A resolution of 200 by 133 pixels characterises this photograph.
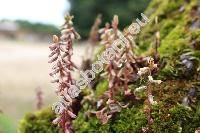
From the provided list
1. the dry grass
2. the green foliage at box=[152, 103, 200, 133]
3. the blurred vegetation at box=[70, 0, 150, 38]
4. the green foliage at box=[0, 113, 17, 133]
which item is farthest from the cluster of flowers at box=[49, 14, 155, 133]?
the blurred vegetation at box=[70, 0, 150, 38]

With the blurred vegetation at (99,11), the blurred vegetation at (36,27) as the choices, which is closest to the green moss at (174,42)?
the blurred vegetation at (99,11)

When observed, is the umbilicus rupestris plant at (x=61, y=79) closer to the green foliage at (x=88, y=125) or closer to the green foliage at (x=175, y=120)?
the green foliage at (x=88, y=125)

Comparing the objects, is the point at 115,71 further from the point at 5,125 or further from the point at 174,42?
the point at 5,125

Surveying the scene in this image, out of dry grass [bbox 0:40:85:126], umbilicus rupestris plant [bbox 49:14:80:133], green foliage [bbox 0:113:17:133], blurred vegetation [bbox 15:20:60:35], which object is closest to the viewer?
umbilicus rupestris plant [bbox 49:14:80:133]

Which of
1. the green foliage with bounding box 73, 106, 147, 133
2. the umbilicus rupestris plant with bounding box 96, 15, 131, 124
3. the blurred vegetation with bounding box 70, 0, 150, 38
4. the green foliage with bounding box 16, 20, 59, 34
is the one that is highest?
the green foliage with bounding box 16, 20, 59, 34

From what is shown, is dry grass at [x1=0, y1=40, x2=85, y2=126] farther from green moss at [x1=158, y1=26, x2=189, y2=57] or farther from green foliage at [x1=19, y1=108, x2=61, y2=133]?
green foliage at [x1=19, y1=108, x2=61, y2=133]

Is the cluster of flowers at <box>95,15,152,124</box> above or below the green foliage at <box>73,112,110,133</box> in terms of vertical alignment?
above

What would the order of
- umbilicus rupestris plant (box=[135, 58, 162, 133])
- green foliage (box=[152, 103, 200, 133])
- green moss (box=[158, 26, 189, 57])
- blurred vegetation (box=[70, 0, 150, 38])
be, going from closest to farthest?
umbilicus rupestris plant (box=[135, 58, 162, 133])
green foliage (box=[152, 103, 200, 133])
green moss (box=[158, 26, 189, 57])
blurred vegetation (box=[70, 0, 150, 38])
